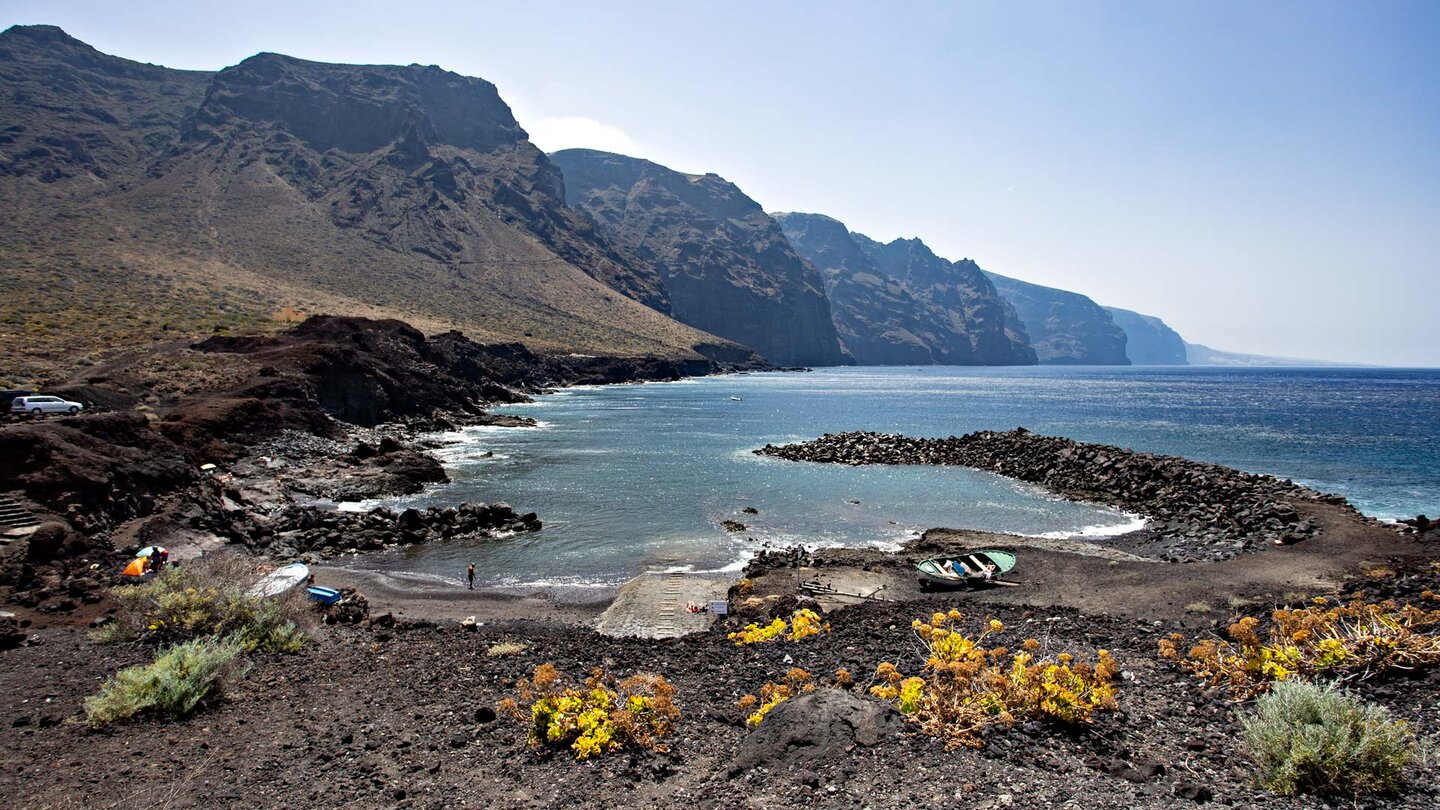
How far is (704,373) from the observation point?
604 ft

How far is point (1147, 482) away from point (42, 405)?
53.1 m

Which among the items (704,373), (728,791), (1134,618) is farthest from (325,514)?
(704,373)

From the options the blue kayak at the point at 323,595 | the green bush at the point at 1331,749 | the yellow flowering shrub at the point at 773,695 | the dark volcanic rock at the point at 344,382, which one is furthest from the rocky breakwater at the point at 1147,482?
the dark volcanic rock at the point at 344,382

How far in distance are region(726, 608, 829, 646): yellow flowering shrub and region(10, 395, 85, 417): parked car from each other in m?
33.2

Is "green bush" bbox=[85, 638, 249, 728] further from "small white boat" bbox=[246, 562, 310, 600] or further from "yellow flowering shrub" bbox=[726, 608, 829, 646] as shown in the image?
"yellow flowering shrub" bbox=[726, 608, 829, 646]

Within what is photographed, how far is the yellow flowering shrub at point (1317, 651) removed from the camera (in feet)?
32.1

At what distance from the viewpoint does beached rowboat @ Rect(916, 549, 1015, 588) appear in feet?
70.2

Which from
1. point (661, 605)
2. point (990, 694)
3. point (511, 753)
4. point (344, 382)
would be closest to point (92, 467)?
point (661, 605)

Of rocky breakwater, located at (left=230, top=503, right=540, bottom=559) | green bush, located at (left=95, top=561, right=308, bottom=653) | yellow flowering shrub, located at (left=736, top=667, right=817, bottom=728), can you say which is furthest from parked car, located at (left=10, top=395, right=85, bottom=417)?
yellow flowering shrub, located at (left=736, top=667, right=817, bottom=728)

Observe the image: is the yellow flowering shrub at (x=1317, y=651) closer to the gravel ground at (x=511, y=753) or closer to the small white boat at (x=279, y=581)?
the gravel ground at (x=511, y=753)

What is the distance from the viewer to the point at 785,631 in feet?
50.8

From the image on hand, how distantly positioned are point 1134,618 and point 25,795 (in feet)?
64.2

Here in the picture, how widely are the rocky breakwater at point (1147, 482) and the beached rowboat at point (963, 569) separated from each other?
7.59 m

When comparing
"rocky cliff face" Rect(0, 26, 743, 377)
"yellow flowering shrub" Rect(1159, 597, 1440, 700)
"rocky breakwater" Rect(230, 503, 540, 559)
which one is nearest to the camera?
"yellow flowering shrub" Rect(1159, 597, 1440, 700)
